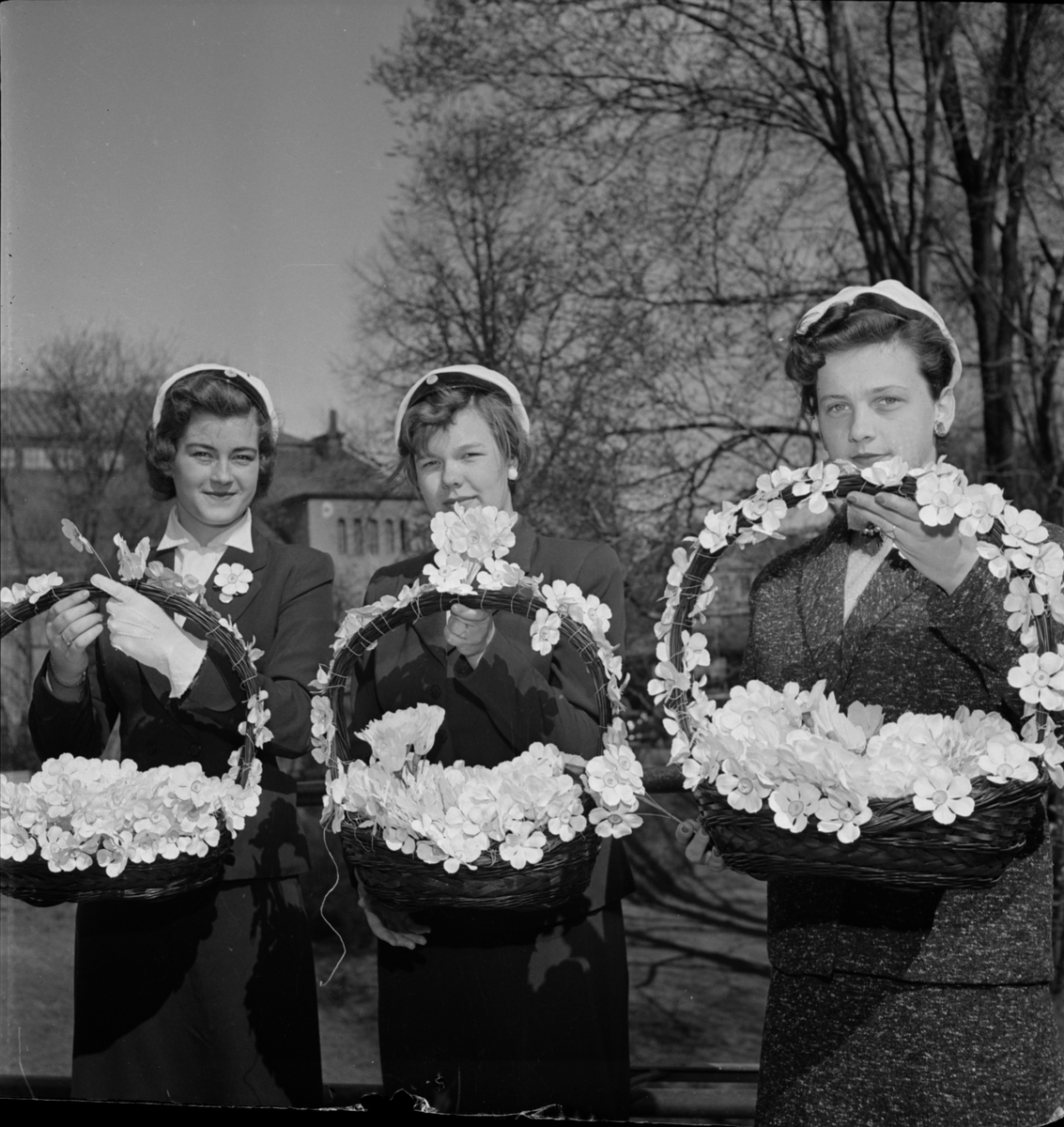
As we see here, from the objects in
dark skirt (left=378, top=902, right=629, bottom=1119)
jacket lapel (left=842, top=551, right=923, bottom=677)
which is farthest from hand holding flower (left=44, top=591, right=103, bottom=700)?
jacket lapel (left=842, top=551, right=923, bottom=677)

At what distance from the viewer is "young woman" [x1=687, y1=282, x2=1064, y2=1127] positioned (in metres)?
1.69

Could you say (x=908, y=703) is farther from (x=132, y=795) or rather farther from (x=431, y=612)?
(x=132, y=795)

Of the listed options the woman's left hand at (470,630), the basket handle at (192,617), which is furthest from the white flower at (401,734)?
the basket handle at (192,617)

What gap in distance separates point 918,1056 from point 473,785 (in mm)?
757

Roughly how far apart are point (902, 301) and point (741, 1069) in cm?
182

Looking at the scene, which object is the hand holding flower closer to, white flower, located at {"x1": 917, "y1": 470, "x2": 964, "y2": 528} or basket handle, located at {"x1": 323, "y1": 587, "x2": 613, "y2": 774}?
basket handle, located at {"x1": 323, "y1": 587, "x2": 613, "y2": 774}

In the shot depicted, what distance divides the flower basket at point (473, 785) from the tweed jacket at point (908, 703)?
293 mm

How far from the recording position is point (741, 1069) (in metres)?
2.80

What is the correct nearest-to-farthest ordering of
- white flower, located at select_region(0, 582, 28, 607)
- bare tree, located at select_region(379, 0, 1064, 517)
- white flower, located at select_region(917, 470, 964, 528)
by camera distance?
white flower, located at select_region(917, 470, 964, 528)
white flower, located at select_region(0, 582, 28, 607)
bare tree, located at select_region(379, 0, 1064, 517)

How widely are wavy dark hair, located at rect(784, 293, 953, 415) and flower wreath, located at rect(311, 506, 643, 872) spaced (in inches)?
22.7

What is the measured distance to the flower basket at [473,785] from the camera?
1.84 meters

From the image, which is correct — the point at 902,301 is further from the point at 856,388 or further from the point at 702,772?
the point at 702,772

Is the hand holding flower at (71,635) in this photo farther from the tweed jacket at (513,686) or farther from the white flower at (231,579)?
the tweed jacket at (513,686)

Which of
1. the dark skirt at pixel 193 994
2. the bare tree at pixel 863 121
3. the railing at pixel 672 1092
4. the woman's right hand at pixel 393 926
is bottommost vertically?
the railing at pixel 672 1092
